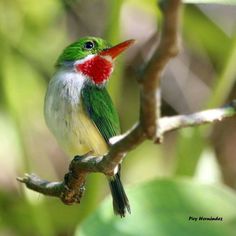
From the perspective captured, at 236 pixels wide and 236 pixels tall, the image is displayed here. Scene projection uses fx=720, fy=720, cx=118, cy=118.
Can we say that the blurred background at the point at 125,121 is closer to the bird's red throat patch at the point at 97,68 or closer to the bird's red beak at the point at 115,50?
the bird's red throat patch at the point at 97,68

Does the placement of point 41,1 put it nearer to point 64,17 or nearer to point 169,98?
point 64,17

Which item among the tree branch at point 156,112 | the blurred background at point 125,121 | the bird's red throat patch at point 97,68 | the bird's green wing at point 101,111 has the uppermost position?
the tree branch at point 156,112

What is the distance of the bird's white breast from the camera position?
4.58ft

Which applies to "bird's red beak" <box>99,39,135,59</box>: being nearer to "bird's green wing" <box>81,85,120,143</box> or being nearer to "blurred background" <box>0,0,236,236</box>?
"bird's green wing" <box>81,85,120,143</box>

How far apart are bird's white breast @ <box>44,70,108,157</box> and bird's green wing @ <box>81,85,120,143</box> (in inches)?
0.4

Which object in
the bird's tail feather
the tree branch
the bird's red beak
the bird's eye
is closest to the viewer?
the tree branch

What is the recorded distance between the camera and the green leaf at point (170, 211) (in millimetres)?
1526

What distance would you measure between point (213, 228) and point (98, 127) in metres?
0.34

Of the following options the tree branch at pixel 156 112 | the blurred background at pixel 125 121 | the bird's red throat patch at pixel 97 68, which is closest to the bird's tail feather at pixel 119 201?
the blurred background at pixel 125 121

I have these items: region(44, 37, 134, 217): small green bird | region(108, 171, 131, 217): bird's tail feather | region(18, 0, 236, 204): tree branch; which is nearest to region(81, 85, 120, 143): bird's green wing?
region(44, 37, 134, 217): small green bird

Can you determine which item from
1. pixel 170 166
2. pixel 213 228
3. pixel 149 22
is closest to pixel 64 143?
pixel 213 228

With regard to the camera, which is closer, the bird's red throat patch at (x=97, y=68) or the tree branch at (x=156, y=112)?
the tree branch at (x=156, y=112)

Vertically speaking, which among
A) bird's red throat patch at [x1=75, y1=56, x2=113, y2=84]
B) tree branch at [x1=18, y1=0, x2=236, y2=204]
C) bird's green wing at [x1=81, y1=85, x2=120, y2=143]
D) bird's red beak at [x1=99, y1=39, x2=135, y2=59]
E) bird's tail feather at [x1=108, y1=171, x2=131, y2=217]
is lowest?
bird's tail feather at [x1=108, y1=171, x2=131, y2=217]

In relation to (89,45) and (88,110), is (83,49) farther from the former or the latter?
(88,110)
